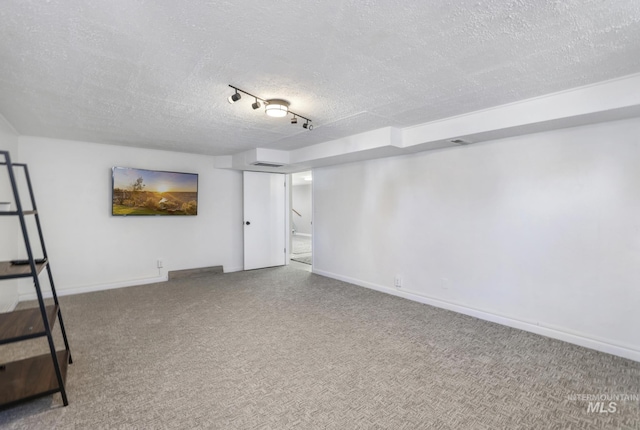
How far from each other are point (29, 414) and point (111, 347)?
0.91 m

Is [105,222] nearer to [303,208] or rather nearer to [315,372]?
[315,372]

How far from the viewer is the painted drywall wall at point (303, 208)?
39.9 ft

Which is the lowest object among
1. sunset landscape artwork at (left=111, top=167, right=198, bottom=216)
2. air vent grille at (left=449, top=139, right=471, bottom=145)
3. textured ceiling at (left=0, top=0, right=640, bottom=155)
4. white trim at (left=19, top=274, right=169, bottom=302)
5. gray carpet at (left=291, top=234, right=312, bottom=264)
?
gray carpet at (left=291, top=234, right=312, bottom=264)

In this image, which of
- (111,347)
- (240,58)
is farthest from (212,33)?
(111,347)

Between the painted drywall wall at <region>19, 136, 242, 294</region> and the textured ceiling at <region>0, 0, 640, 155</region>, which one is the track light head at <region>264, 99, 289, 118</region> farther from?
the painted drywall wall at <region>19, 136, 242, 294</region>

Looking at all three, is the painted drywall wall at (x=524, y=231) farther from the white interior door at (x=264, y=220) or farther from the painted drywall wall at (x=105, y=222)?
the painted drywall wall at (x=105, y=222)

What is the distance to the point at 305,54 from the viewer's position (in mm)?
2014

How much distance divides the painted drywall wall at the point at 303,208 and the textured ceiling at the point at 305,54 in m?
8.86

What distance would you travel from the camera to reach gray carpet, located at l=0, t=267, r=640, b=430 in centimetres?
194

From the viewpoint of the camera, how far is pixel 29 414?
196cm

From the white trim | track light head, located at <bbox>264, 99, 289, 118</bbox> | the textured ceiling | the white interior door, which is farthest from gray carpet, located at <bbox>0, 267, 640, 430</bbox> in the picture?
the white interior door

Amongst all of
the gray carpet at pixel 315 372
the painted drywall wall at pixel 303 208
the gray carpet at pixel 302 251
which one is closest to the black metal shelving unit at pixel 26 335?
the gray carpet at pixel 315 372

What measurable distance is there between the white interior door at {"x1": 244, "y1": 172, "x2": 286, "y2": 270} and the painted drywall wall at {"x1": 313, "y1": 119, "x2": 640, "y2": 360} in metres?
2.42

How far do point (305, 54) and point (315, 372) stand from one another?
2367 mm
